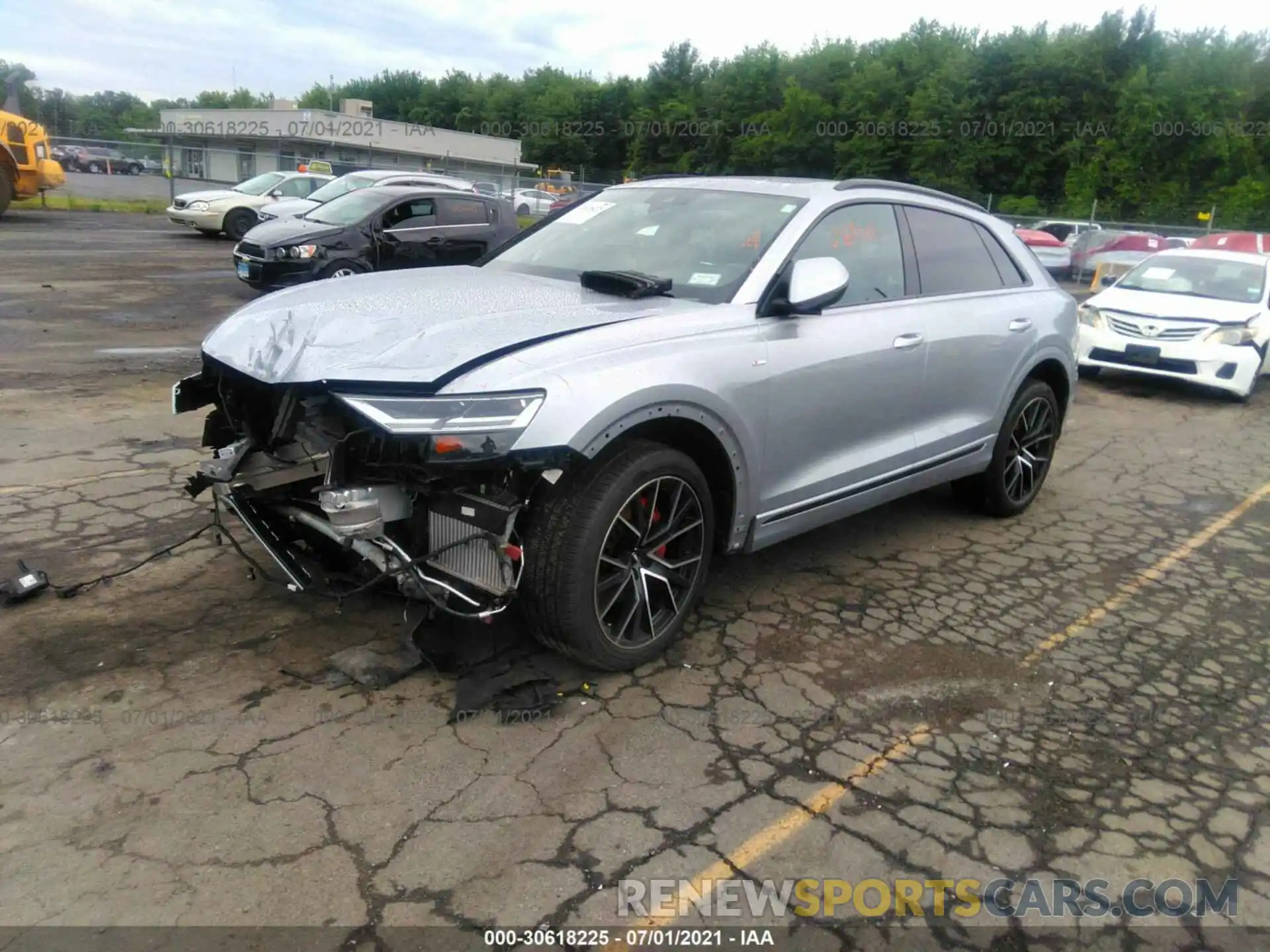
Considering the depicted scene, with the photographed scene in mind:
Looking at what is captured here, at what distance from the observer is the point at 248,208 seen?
20.3 m

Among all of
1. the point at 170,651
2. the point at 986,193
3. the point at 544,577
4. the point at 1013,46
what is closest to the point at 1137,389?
the point at 544,577

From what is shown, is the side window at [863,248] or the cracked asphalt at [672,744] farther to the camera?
the side window at [863,248]

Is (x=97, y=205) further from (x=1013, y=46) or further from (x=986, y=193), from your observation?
(x=1013, y=46)

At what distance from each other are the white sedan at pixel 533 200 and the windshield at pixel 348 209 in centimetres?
2119

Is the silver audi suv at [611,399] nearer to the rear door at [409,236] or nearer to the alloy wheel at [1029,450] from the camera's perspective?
the alloy wheel at [1029,450]

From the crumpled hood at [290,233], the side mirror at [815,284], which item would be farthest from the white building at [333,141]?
the side mirror at [815,284]

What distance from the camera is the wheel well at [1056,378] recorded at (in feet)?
18.3

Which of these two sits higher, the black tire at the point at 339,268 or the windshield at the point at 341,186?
the windshield at the point at 341,186

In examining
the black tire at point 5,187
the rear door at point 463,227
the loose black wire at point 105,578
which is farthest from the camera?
the black tire at point 5,187

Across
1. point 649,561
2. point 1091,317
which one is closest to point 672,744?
point 649,561

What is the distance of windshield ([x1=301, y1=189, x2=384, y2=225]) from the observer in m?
12.3

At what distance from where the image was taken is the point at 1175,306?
9789mm

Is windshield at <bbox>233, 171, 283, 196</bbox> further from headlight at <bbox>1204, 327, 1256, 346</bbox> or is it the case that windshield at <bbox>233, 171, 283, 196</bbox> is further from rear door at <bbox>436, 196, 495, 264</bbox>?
headlight at <bbox>1204, 327, 1256, 346</bbox>

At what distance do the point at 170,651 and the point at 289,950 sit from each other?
1.65 m
